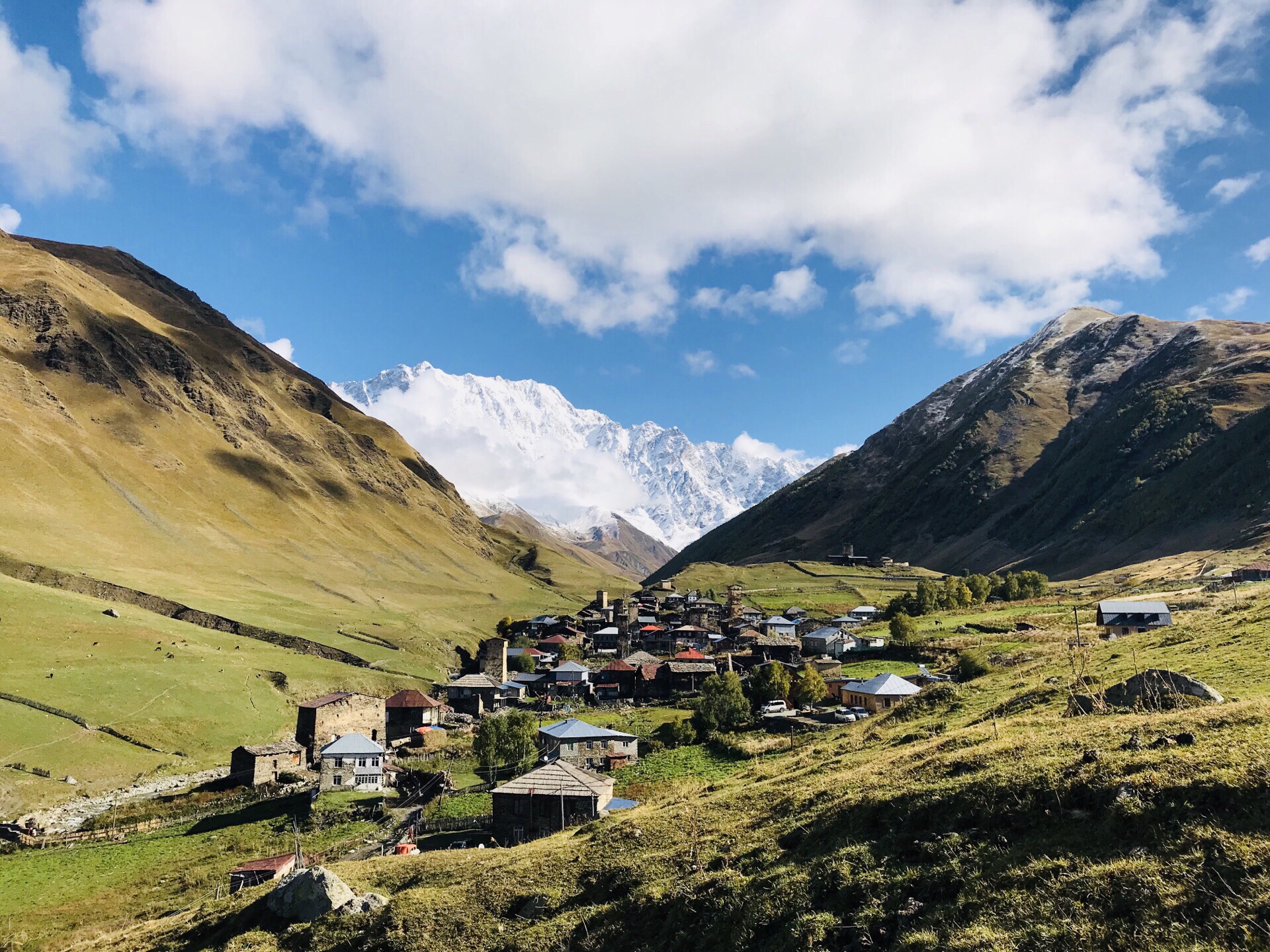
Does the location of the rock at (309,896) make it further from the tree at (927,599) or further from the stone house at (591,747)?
the tree at (927,599)

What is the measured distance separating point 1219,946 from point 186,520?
187221mm

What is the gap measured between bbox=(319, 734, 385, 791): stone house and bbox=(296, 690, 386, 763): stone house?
6521 millimetres

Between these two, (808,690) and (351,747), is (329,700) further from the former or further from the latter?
(808,690)

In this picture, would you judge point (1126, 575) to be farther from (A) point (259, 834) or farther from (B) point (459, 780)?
(A) point (259, 834)

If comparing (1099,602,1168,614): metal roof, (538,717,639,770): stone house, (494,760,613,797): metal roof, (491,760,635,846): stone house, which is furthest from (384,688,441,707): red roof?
(1099,602,1168,614): metal roof

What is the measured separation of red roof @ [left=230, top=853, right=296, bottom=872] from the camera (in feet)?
135

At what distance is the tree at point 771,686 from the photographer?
3115 inches

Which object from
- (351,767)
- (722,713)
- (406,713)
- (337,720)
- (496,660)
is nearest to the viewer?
(351,767)

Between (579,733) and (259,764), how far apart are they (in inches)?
1111

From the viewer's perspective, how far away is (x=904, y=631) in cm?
9394

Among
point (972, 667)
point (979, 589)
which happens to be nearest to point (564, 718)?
point (972, 667)

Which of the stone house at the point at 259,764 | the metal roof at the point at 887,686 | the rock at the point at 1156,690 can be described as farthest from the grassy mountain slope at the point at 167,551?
the rock at the point at 1156,690

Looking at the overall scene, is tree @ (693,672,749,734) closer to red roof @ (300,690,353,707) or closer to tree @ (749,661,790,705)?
tree @ (749,661,790,705)

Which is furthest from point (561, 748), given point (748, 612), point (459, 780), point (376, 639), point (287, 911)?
point (748, 612)
